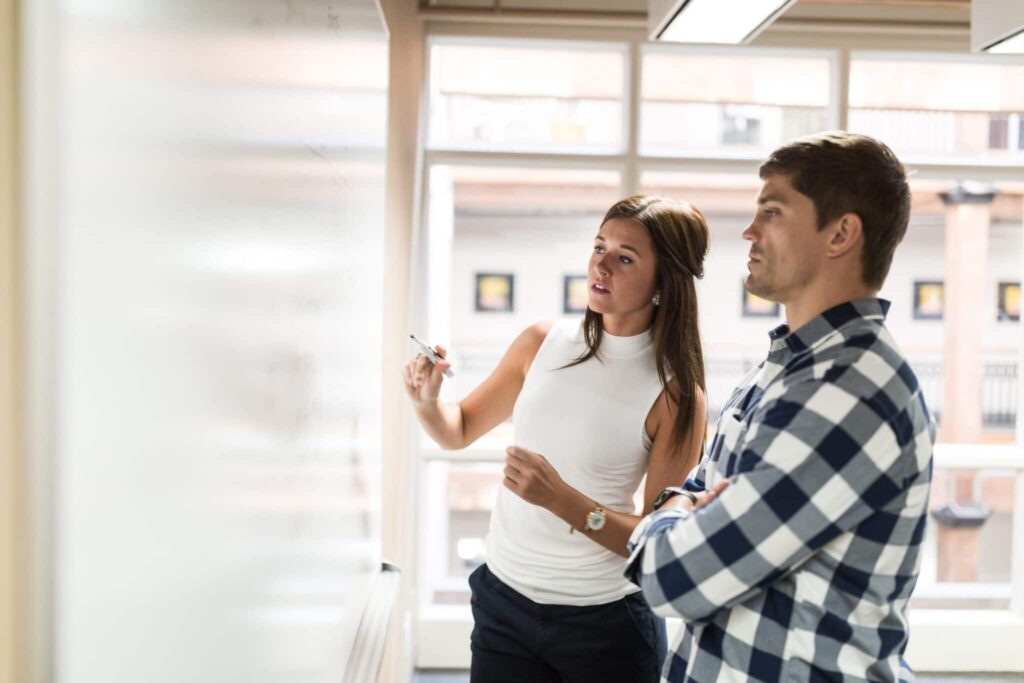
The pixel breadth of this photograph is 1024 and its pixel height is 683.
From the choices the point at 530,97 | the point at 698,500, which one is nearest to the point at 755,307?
the point at 530,97

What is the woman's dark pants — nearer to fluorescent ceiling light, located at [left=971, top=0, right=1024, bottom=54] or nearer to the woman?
the woman

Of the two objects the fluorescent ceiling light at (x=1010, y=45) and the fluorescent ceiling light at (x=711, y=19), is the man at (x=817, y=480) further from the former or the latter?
the fluorescent ceiling light at (x=1010, y=45)

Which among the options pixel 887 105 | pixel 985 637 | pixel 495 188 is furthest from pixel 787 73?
pixel 985 637

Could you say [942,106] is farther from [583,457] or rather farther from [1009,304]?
[583,457]

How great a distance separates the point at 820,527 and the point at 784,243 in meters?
0.40

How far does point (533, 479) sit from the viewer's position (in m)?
1.69

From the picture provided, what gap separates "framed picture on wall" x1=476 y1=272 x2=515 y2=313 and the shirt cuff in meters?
2.97

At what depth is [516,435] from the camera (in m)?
2.04

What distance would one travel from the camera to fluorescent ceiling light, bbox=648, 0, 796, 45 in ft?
7.50

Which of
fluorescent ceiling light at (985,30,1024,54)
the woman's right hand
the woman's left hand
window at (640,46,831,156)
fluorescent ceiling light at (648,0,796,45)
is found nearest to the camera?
the woman's left hand

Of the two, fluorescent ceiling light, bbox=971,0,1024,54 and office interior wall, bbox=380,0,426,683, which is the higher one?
fluorescent ceiling light, bbox=971,0,1024,54

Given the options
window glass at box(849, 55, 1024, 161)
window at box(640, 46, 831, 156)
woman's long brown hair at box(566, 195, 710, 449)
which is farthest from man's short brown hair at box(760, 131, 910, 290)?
window glass at box(849, 55, 1024, 161)

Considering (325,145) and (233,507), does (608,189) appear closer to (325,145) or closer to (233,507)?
(325,145)

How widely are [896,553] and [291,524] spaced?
80cm
